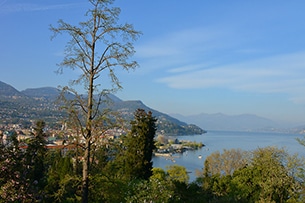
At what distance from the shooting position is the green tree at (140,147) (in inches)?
782

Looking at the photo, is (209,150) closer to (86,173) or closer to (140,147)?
(140,147)

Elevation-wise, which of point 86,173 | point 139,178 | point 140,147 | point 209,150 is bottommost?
point 209,150

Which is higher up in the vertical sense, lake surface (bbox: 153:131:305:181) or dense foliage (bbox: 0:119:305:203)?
dense foliage (bbox: 0:119:305:203)

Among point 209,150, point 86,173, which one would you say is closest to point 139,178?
point 86,173

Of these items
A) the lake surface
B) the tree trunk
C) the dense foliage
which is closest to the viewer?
the dense foliage

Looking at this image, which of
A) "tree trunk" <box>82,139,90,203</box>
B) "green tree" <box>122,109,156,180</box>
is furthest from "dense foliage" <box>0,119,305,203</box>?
"tree trunk" <box>82,139,90,203</box>

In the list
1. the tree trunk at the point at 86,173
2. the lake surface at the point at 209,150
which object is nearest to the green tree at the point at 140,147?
the lake surface at the point at 209,150

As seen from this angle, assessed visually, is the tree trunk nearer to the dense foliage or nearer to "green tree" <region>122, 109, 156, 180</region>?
the dense foliage

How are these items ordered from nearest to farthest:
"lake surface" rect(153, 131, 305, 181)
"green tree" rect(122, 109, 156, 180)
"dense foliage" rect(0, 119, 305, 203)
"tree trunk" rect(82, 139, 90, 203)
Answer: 1. "dense foliage" rect(0, 119, 305, 203)
2. "tree trunk" rect(82, 139, 90, 203)
3. "green tree" rect(122, 109, 156, 180)
4. "lake surface" rect(153, 131, 305, 181)

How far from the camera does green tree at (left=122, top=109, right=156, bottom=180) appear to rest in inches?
782

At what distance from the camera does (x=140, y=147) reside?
20.2 meters

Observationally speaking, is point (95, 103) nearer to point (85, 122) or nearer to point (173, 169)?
point (85, 122)

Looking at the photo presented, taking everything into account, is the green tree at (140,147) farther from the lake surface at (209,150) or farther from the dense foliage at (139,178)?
the lake surface at (209,150)

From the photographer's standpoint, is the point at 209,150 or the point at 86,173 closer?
the point at 86,173
